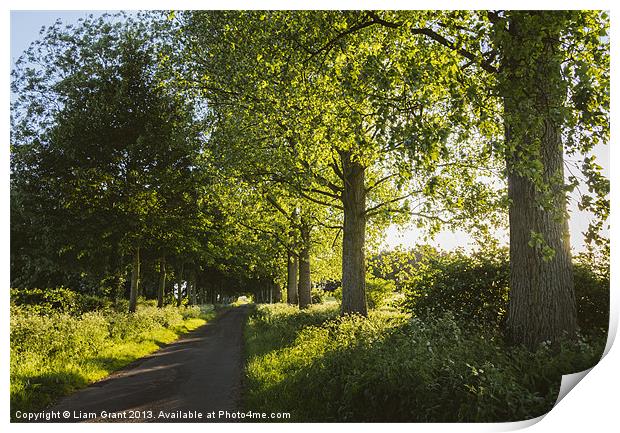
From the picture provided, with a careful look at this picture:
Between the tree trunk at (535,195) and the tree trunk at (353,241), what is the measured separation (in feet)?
18.0

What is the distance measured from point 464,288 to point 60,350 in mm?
7992

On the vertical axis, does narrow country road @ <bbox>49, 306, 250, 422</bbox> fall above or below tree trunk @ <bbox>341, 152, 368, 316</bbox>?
below

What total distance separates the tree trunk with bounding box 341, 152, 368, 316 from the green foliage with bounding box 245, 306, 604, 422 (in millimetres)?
4263

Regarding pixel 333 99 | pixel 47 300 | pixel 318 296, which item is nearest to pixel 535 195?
pixel 333 99

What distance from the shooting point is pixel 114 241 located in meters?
13.1

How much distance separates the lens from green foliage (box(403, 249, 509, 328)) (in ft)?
26.5

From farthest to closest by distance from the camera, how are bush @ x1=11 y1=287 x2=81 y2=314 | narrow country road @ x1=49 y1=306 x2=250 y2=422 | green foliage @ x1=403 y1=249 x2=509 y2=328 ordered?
bush @ x1=11 y1=287 x2=81 y2=314 → green foliage @ x1=403 y1=249 x2=509 y2=328 → narrow country road @ x1=49 y1=306 x2=250 y2=422

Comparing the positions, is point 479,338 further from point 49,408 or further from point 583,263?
point 49,408

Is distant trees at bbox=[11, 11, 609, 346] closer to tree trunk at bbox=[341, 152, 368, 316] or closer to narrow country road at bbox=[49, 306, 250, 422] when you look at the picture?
tree trunk at bbox=[341, 152, 368, 316]

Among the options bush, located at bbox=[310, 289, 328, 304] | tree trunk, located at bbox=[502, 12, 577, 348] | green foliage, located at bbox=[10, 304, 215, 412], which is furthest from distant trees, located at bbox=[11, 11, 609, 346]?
bush, located at bbox=[310, 289, 328, 304]

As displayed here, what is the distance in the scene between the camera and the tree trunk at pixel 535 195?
5.91 meters

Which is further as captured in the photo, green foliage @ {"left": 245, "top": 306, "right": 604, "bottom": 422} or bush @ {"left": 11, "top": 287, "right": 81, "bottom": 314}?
bush @ {"left": 11, "top": 287, "right": 81, "bottom": 314}

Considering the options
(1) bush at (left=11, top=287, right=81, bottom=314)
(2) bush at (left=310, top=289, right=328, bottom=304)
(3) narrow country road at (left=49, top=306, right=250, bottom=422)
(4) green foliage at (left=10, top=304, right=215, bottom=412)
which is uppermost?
(1) bush at (left=11, top=287, right=81, bottom=314)

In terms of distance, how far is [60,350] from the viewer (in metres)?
8.84
